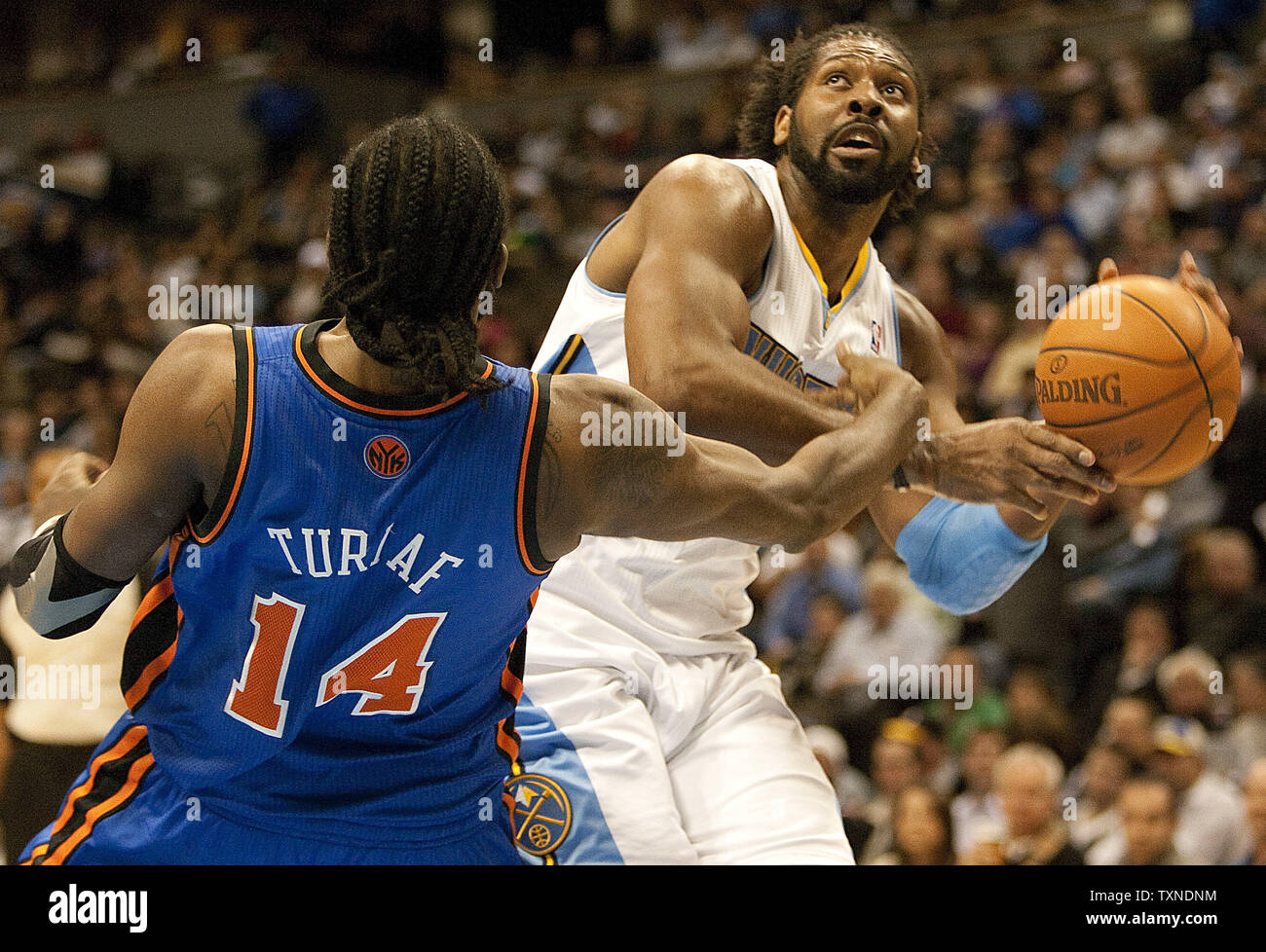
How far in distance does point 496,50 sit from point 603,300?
1119cm

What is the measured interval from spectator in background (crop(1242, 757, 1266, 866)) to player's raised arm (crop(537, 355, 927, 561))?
9.02 ft

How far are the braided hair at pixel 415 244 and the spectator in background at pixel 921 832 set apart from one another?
3478 millimetres

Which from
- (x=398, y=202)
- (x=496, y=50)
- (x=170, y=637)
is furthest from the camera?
(x=496, y=50)

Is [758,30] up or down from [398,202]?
up

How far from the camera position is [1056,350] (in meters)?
3.01

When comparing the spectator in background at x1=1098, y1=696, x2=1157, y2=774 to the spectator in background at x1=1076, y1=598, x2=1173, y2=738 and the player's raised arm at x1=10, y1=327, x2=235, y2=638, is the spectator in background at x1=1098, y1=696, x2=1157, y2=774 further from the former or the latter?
the player's raised arm at x1=10, y1=327, x2=235, y2=638

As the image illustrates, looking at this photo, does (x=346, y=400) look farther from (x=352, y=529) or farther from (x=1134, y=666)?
(x=1134, y=666)

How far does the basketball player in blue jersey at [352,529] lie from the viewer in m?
2.14

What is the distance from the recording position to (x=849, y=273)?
135 inches

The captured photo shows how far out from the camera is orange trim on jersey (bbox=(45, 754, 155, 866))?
7.63 feet

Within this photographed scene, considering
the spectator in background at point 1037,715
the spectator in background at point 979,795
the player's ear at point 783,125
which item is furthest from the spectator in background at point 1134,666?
the player's ear at point 783,125

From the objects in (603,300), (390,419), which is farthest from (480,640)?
(603,300)

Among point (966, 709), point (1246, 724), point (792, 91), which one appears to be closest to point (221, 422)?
point (792, 91)
